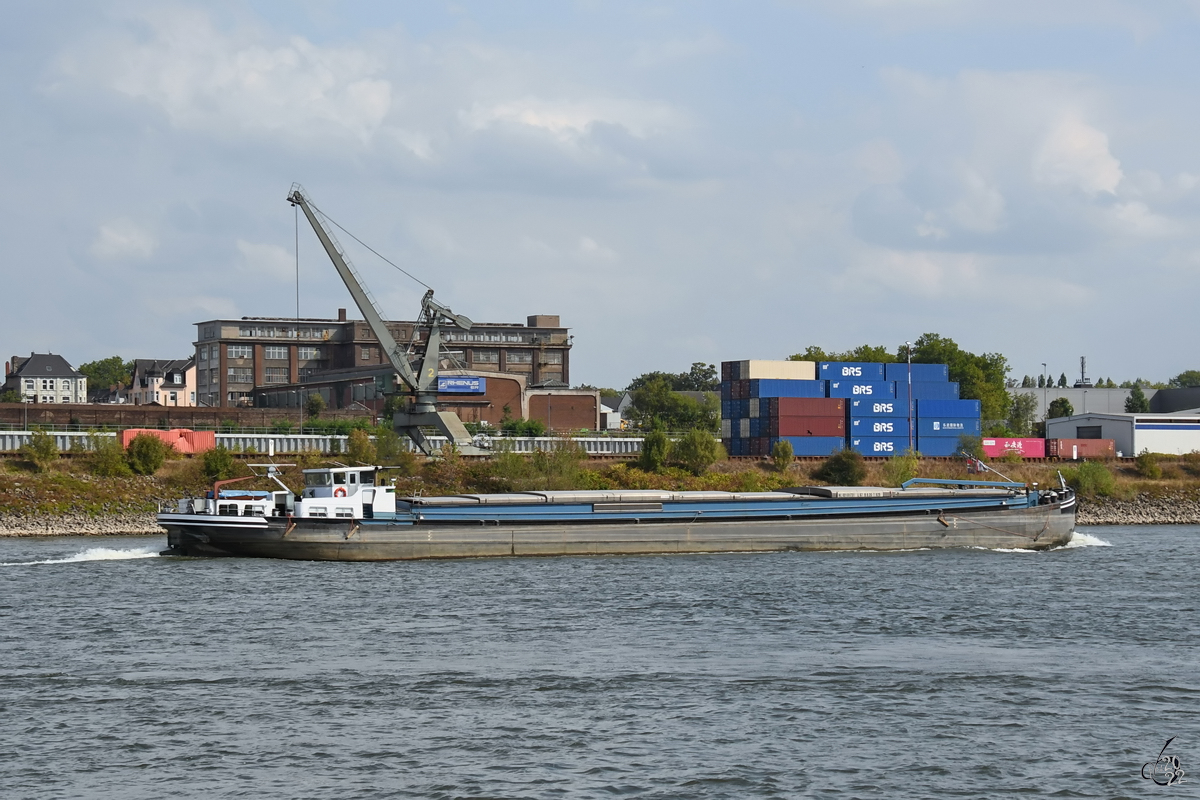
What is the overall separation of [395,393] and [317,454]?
11345 mm

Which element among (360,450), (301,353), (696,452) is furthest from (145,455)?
(301,353)

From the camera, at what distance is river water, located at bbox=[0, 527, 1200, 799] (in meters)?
22.9

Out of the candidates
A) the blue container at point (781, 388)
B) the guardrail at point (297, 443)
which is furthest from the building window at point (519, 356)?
the blue container at point (781, 388)

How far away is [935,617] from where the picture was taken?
133 ft

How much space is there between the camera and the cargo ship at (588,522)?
5703 centimetres

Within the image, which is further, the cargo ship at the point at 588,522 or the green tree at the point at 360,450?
the green tree at the point at 360,450

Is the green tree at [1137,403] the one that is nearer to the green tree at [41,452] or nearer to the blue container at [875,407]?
the blue container at [875,407]

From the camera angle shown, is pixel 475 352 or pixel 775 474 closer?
pixel 775 474

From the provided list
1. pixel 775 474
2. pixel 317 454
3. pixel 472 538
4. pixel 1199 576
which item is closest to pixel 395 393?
pixel 317 454

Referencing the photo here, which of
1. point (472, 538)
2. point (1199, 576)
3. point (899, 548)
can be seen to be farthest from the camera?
point (899, 548)

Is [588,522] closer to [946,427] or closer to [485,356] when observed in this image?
[946,427]

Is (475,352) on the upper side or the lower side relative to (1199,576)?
upper

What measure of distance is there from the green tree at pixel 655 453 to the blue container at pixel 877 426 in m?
17.9

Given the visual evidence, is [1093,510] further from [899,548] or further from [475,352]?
[475,352]
